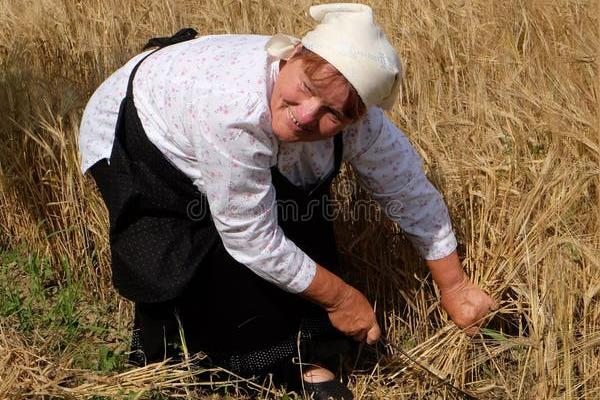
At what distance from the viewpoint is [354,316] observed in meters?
1.82

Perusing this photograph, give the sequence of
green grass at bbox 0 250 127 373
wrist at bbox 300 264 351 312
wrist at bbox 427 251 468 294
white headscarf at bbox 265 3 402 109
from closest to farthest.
Answer: white headscarf at bbox 265 3 402 109 < wrist at bbox 300 264 351 312 < wrist at bbox 427 251 468 294 < green grass at bbox 0 250 127 373

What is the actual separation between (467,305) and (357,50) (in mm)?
654

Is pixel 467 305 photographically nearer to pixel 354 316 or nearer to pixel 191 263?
pixel 354 316

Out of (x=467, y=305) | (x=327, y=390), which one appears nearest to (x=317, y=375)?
(x=327, y=390)

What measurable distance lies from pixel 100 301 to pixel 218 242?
69 cm

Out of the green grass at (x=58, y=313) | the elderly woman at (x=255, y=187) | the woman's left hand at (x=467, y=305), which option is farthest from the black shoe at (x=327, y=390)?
the green grass at (x=58, y=313)

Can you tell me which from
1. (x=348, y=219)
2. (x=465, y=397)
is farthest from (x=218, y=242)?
(x=465, y=397)

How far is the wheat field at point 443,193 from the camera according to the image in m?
1.79

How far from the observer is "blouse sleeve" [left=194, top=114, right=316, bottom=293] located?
1558 mm

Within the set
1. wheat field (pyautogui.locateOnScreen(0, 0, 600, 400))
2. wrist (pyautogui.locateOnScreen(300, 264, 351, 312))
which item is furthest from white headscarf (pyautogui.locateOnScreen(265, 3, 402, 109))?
wheat field (pyautogui.locateOnScreen(0, 0, 600, 400))

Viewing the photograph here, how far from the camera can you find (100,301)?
2387 millimetres

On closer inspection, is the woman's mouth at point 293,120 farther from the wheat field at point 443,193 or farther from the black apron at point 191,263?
the wheat field at point 443,193

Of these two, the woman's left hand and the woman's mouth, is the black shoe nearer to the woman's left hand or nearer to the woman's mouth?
the woman's left hand

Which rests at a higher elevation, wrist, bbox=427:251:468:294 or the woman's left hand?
wrist, bbox=427:251:468:294
